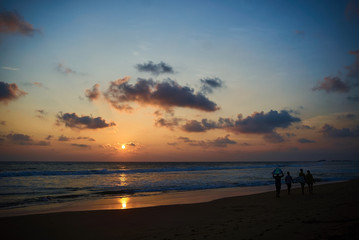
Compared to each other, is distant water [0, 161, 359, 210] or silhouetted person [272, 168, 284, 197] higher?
silhouetted person [272, 168, 284, 197]

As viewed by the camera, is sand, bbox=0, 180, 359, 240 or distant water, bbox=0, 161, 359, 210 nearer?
sand, bbox=0, 180, 359, 240

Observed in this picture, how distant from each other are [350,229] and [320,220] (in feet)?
7.07

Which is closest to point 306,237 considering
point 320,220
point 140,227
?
point 320,220

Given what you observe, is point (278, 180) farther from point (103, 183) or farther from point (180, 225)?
point (103, 183)

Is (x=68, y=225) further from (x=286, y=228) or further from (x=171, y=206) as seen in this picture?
(x=286, y=228)

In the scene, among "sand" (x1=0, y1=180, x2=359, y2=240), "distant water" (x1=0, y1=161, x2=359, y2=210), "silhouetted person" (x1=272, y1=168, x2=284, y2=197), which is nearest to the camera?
"sand" (x1=0, y1=180, x2=359, y2=240)

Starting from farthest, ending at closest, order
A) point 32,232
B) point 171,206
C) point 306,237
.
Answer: point 171,206 < point 32,232 < point 306,237

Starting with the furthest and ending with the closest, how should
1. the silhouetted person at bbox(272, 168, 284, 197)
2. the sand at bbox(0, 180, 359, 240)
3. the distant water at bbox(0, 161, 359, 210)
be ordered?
1. the distant water at bbox(0, 161, 359, 210)
2. the silhouetted person at bbox(272, 168, 284, 197)
3. the sand at bbox(0, 180, 359, 240)

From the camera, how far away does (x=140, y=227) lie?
9617 millimetres

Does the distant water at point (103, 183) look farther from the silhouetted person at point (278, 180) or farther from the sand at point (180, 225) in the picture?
the silhouetted person at point (278, 180)

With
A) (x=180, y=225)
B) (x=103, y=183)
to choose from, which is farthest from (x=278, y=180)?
(x=103, y=183)

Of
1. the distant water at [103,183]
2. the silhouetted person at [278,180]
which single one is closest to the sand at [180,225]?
the silhouetted person at [278,180]

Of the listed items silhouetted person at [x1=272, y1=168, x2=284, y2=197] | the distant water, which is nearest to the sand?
silhouetted person at [x1=272, y1=168, x2=284, y2=197]

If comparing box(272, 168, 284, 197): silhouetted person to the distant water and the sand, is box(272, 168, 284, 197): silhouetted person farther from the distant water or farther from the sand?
the distant water
